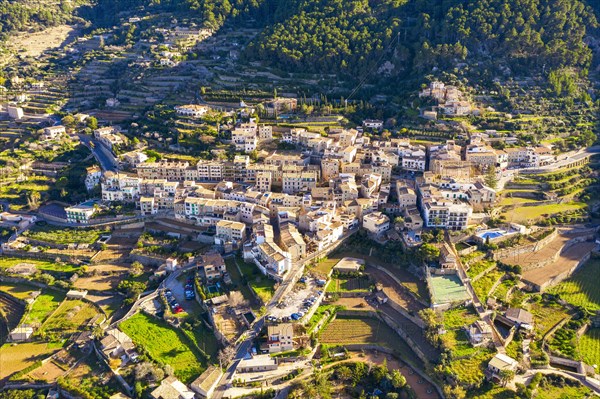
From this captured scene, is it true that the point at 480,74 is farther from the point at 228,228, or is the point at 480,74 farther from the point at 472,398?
the point at 472,398

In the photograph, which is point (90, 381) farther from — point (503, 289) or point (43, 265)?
point (503, 289)

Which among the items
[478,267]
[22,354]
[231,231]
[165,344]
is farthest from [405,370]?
[22,354]

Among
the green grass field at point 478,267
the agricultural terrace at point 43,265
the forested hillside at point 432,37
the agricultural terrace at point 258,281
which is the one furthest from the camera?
the forested hillside at point 432,37

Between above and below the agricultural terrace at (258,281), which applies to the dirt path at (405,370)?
below

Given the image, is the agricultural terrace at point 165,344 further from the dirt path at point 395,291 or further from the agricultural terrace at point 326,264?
the dirt path at point 395,291

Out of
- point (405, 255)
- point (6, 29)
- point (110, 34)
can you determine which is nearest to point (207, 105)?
point (405, 255)

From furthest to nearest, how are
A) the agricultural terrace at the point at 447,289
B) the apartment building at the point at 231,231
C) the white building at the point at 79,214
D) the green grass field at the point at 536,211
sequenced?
the white building at the point at 79,214 < the green grass field at the point at 536,211 < the apartment building at the point at 231,231 < the agricultural terrace at the point at 447,289

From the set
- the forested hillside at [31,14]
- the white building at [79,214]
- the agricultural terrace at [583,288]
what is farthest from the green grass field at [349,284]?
the forested hillside at [31,14]

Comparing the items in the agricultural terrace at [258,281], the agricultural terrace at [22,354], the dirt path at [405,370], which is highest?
the agricultural terrace at [258,281]
